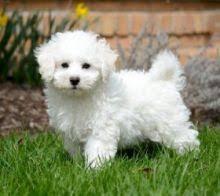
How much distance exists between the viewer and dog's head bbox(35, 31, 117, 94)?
15.3 ft

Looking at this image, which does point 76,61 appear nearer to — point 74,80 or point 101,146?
point 74,80

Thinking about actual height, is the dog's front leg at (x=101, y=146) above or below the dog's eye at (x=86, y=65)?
below

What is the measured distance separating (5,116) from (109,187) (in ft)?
11.0

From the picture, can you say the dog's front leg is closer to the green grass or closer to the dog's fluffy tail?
the green grass

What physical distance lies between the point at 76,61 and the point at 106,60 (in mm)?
218

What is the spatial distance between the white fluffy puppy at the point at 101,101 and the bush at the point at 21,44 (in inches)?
116

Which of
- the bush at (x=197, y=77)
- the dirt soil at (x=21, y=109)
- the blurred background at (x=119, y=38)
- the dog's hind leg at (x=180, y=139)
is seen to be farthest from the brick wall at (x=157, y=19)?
the dog's hind leg at (x=180, y=139)

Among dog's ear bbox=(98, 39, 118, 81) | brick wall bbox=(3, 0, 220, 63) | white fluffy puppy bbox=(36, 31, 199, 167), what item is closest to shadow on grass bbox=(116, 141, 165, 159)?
white fluffy puppy bbox=(36, 31, 199, 167)

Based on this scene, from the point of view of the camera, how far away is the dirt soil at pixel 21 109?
7.12 m

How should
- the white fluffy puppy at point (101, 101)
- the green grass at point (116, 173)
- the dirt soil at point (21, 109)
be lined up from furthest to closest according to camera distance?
the dirt soil at point (21, 109), the white fluffy puppy at point (101, 101), the green grass at point (116, 173)

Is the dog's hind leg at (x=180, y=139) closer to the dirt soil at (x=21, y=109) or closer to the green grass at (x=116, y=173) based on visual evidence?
the green grass at (x=116, y=173)

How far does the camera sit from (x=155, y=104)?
5.13 meters

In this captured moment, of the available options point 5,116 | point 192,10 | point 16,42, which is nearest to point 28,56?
point 16,42

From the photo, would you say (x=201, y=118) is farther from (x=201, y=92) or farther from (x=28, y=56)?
(x=28, y=56)
